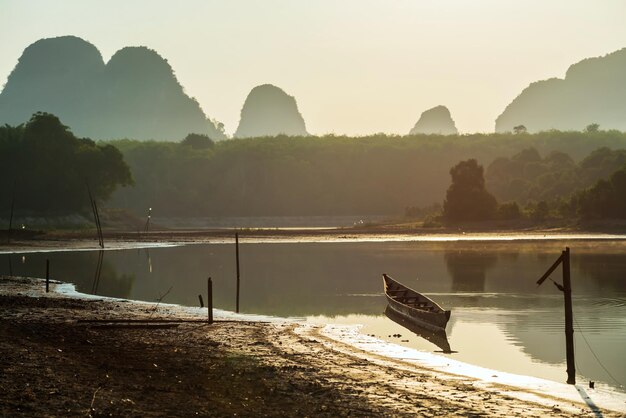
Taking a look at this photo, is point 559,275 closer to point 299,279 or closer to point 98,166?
point 299,279

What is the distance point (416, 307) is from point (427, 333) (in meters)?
4.22

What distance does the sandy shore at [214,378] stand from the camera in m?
17.5

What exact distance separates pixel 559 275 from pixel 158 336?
39.1 meters

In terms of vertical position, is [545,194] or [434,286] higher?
[545,194]

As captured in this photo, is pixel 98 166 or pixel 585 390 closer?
pixel 585 390

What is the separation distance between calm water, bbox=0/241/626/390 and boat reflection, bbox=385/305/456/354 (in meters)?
0.31

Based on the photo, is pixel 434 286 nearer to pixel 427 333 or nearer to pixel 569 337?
pixel 427 333

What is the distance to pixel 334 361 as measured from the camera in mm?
24906

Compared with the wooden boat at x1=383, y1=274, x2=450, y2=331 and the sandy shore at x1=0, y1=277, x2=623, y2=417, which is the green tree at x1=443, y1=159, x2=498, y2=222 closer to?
the wooden boat at x1=383, y1=274, x2=450, y2=331

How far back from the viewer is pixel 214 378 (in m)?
20.8

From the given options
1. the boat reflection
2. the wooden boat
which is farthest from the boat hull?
the boat reflection

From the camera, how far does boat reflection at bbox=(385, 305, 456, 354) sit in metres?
31.0

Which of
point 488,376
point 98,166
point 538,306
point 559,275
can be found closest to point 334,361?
point 488,376

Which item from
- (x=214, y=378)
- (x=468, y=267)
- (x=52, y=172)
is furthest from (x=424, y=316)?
(x=52, y=172)
